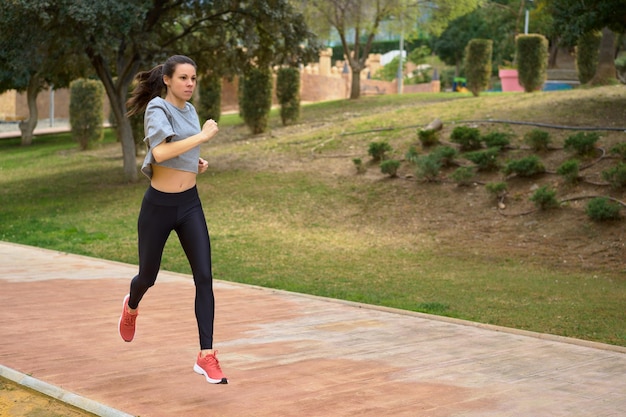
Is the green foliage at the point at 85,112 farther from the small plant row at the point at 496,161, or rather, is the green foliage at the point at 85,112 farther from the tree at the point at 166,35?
the small plant row at the point at 496,161

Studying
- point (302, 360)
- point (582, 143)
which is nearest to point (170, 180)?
point (302, 360)

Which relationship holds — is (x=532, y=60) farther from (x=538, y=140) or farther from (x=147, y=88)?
(x=147, y=88)

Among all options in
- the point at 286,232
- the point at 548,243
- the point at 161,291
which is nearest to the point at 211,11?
the point at 286,232

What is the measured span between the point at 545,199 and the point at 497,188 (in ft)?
3.76

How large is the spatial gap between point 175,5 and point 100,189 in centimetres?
454

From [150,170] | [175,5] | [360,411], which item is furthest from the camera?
[175,5]

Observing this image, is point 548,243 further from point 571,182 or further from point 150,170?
point 150,170

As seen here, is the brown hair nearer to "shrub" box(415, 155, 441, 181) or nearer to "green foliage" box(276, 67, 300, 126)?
"shrub" box(415, 155, 441, 181)

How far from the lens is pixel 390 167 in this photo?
736 inches

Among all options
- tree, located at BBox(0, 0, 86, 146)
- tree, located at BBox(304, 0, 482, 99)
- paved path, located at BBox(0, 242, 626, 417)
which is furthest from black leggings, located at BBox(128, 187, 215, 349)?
tree, located at BBox(304, 0, 482, 99)

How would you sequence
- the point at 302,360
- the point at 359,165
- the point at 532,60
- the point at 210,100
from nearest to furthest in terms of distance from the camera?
1. the point at 302,360
2. the point at 359,165
3. the point at 532,60
4. the point at 210,100

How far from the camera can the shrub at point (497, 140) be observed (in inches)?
723

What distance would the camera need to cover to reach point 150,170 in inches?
228

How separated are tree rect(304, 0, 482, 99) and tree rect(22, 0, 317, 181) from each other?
10.6m
